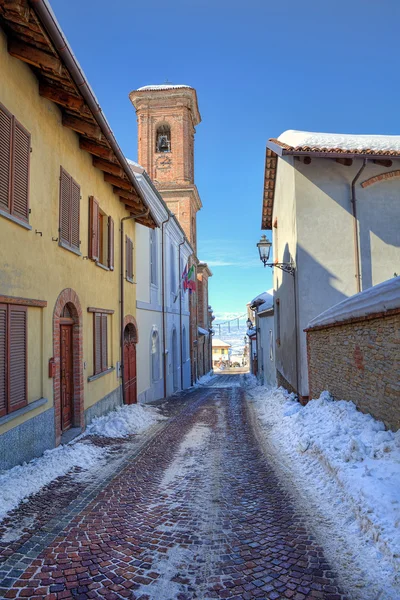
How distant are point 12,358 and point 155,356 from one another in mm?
10731

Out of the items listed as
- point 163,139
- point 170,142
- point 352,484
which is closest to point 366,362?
point 352,484

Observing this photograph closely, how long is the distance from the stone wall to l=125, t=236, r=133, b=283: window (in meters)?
6.12

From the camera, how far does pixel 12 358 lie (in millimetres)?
5660

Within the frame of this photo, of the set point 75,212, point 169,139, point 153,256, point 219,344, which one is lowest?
point 219,344

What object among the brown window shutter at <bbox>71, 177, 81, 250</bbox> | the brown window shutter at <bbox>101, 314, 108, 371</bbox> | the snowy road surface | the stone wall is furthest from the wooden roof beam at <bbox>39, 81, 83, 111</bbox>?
the snowy road surface

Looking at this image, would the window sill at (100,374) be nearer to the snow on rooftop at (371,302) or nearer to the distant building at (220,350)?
the snow on rooftop at (371,302)

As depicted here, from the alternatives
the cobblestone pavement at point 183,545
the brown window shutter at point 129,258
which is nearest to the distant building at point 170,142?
the brown window shutter at point 129,258

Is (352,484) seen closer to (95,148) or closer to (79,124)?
(79,124)

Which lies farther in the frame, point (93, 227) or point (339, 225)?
point (339, 225)

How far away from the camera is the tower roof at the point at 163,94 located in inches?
1126

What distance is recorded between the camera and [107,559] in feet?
12.1

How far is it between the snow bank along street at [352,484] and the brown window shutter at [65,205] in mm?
5455

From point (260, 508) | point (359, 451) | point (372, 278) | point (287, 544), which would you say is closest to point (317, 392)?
point (372, 278)

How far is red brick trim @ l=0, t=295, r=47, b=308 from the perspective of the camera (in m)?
5.37
